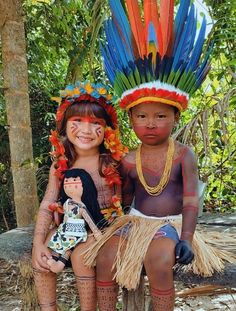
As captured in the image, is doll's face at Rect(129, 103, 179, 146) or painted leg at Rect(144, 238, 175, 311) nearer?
painted leg at Rect(144, 238, 175, 311)

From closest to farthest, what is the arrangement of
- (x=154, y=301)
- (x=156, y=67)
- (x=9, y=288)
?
1. (x=154, y=301)
2. (x=156, y=67)
3. (x=9, y=288)

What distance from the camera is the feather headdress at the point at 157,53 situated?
1.60m

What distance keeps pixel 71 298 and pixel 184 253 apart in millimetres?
1835

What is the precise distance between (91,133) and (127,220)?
353mm

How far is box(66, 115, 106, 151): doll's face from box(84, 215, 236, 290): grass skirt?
31 cm

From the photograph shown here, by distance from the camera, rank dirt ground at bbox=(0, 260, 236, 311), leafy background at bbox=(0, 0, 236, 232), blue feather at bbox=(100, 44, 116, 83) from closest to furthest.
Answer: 1. blue feather at bbox=(100, 44, 116, 83)
2. leafy background at bbox=(0, 0, 236, 232)
3. dirt ground at bbox=(0, 260, 236, 311)

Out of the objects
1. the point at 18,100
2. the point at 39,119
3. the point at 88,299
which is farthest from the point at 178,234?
the point at 39,119

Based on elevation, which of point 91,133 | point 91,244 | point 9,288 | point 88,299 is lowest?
point 9,288

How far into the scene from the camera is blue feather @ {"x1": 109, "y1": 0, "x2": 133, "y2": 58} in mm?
1648

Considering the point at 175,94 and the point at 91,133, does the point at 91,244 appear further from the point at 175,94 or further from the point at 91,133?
the point at 175,94

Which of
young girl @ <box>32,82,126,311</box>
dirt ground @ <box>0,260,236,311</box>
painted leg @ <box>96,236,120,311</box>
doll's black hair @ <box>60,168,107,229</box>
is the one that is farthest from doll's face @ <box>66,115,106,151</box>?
dirt ground @ <box>0,260,236,311</box>

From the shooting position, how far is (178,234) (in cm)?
160

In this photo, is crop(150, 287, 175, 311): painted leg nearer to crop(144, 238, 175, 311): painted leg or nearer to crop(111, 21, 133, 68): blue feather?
crop(144, 238, 175, 311): painted leg

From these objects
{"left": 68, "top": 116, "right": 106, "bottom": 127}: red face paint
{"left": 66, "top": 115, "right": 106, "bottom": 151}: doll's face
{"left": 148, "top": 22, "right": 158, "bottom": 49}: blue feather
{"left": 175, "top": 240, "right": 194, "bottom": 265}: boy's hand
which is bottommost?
{"left": 175, "top": 240, "right": 194, "bottom": 265}: boy's hand
